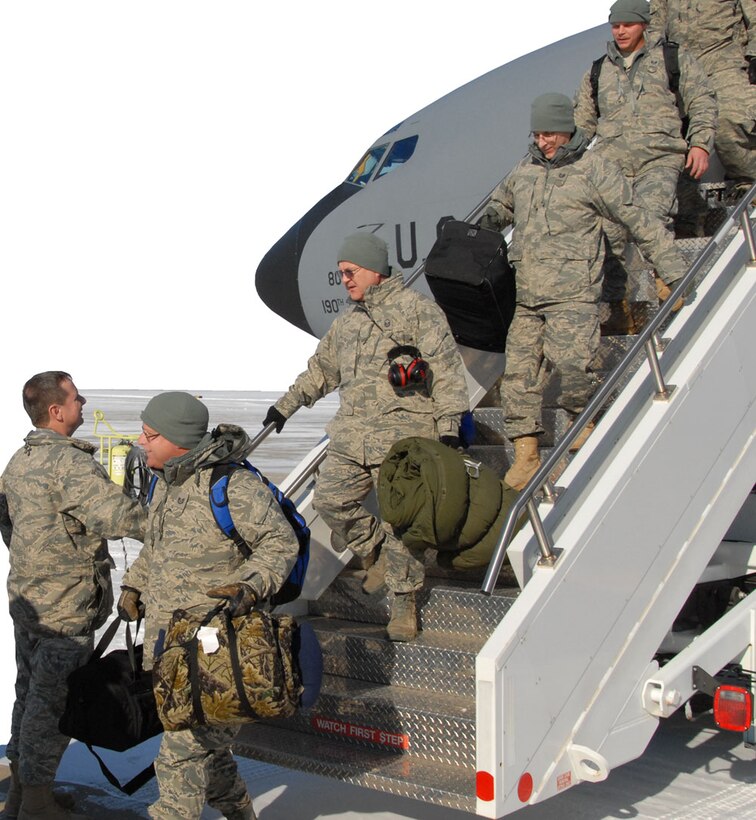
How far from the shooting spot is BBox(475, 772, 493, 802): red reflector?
3.36 meters

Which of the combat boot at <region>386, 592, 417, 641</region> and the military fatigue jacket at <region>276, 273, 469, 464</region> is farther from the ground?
the military fatigue jacket at <region>276, 273, 469, 464</region>

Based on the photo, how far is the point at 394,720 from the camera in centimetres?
423

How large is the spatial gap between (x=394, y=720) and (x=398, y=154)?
22.0 feet

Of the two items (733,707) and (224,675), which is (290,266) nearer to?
(733,707)

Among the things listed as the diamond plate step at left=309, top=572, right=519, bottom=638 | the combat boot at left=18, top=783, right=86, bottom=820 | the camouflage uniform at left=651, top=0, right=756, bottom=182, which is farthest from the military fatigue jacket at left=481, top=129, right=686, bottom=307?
the combat boot at left=18, top=783, right=86, bottom=820

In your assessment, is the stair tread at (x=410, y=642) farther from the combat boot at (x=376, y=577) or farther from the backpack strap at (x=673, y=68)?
the backpack strap at (x=673, y=68)

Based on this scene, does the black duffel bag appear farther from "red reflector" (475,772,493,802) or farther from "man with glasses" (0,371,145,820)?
"red reflector" (475,772,493,802)

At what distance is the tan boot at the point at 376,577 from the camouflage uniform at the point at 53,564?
43.1 inches

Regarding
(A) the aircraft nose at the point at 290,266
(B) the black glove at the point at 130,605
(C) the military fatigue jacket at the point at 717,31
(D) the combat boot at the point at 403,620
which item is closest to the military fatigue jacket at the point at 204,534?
(B) the black glove at the point at 130,605

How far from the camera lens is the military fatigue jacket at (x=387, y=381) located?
4504 mm

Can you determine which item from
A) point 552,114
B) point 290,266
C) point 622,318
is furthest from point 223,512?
point 290,266

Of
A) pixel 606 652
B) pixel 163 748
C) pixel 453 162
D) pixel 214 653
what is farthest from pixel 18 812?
pixel 453 162

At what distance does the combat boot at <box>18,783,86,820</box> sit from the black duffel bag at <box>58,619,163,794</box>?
15.4 inches

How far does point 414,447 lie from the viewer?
13.8 feet
